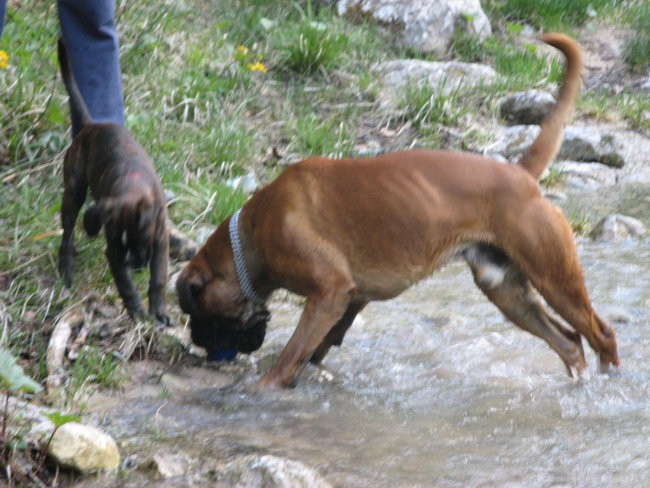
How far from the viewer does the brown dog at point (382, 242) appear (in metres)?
4.53

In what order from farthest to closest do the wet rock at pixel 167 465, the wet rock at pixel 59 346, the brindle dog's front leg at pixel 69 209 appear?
the brindle dog's front leg at pixel 69 209
the wet rock at pixel 59 346
the wet rock at pixel 167 465

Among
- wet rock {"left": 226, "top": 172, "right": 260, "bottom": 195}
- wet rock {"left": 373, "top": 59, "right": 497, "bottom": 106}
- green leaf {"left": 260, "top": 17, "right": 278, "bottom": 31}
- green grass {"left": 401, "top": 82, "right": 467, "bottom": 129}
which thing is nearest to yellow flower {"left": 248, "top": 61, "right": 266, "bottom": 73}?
green leaf {"left": 260, "top": 17, "right": 278, "bottom": 31}

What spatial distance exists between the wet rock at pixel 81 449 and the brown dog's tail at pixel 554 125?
2.34m

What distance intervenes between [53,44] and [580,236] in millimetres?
4042

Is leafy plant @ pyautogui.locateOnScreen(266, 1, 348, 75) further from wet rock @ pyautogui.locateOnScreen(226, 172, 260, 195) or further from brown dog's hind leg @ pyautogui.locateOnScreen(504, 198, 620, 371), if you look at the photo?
brown dog's hind leg @ pyautogui.locateOnScreen(504, 198, 620, 371)

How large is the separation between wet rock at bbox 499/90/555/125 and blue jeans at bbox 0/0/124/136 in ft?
15.2

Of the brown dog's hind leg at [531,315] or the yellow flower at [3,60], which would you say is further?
the yellow flower at [3,60]

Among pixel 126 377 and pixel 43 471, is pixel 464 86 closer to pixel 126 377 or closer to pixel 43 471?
pixel 126 377

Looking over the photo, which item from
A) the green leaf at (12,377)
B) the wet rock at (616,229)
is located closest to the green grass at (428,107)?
the wet rock at (616,229)

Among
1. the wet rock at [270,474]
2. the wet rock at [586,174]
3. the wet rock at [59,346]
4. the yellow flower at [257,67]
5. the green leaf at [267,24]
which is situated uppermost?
the wet rock at [270,474]

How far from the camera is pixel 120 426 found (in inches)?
159

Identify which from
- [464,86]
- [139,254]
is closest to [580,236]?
[464,86]

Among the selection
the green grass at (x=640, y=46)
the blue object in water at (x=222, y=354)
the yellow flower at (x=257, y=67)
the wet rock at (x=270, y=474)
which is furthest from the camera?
the green grass at (x=640, y=46)

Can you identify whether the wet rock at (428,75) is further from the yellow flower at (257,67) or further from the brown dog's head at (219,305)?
the brown dog's head at (219,305)
